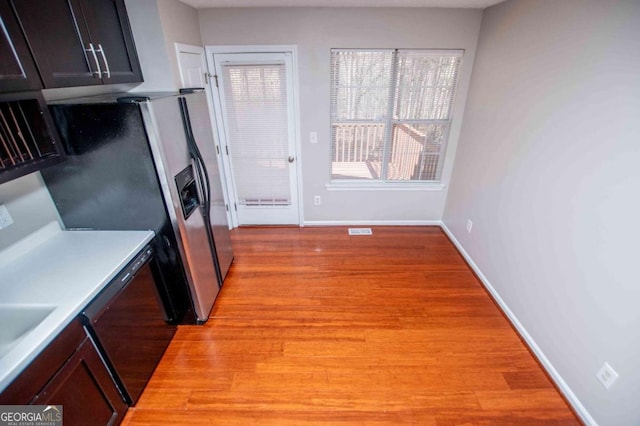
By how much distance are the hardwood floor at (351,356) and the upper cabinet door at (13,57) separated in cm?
178

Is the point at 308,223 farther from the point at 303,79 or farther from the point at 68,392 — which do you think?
the point at 68,392

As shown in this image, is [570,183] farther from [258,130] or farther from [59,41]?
[59,41]

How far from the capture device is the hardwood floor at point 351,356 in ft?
5.41

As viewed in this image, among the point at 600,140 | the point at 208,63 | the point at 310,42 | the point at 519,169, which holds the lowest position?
the point at 519,169

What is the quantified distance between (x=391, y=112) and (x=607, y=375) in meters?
2.65

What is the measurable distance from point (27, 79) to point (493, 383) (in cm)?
302

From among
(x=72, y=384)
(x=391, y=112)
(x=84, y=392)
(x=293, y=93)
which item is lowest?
(x=84, y=392)

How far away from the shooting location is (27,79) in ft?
4.10

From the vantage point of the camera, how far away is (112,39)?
178 cm

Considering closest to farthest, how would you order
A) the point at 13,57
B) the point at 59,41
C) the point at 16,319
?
1. the point at 13,57
2. the point at 16,319
3. the point at 59,41

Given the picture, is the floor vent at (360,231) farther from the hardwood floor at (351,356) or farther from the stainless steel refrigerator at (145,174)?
the stainless steel refrigerator at (145,174)

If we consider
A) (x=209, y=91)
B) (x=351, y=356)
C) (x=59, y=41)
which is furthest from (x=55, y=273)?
(x=209, y=91)

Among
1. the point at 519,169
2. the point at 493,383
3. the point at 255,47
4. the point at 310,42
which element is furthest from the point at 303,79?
the point at 493,383

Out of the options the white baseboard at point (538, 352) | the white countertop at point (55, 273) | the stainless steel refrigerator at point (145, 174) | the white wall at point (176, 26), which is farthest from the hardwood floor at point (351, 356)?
the white wall at point (176, 26)
